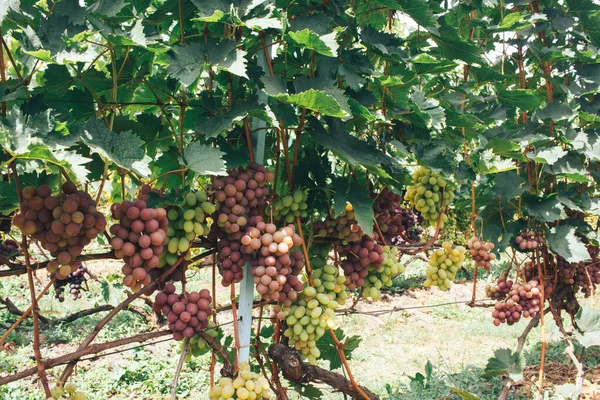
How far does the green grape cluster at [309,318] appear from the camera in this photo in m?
1.40

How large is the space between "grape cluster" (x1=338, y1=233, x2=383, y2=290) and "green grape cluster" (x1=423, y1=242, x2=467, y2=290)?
0.44 meters

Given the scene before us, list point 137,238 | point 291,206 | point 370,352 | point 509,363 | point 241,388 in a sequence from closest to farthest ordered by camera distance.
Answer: point 137,238 < point 241,388 < point 291,206 < point 509,363 < point 370,352

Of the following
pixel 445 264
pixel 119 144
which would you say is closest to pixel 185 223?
pixel 119 144

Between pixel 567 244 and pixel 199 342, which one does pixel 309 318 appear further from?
pixel 567 244

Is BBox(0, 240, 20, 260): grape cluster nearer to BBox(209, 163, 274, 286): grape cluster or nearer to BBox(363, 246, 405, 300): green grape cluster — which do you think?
BBox(209, 163, 274, 286): grape cluster

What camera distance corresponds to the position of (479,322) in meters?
5.80

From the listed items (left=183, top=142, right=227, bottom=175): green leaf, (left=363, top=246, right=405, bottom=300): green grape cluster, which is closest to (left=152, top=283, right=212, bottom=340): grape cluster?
(left=183, top=142, right=227, bottom=175): green leaf

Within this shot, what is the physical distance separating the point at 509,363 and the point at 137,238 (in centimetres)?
191

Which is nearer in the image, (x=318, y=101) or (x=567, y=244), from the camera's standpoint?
(x=318, y=101)

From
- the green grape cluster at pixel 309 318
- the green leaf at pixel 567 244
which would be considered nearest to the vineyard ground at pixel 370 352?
the green leaf at pixel 567 244

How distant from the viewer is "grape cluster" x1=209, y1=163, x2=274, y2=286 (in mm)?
1252

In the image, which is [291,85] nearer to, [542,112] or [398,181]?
[398,181]

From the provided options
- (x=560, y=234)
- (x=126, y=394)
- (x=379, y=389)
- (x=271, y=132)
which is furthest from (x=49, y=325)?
(x=560, y=234)

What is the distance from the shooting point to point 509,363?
230 centimetres
